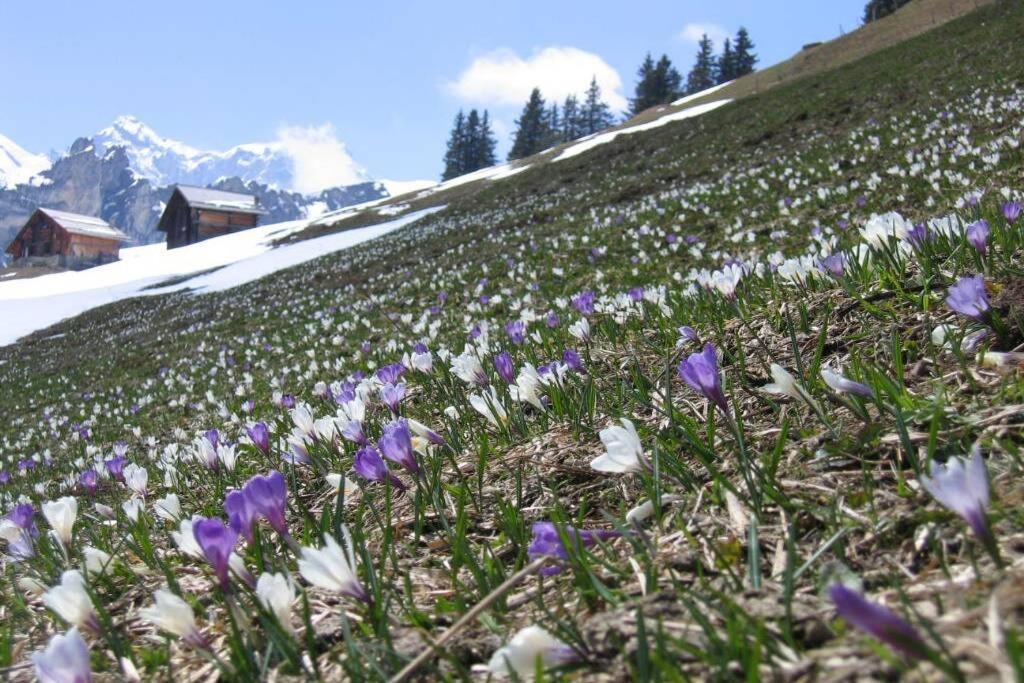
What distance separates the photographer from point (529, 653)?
119cm

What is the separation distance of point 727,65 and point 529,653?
340 ft

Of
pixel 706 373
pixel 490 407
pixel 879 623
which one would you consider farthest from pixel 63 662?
pixel 490 407

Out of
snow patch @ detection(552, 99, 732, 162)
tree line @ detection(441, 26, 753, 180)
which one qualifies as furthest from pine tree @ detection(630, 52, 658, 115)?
snow patch @ detection(552, 99, 732, 162)

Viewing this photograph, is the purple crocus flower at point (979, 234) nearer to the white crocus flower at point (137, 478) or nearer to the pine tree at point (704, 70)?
the white crocus flower at point (137, 478)

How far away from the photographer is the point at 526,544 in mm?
1916

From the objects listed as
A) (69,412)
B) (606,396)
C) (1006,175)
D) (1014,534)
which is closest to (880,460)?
(1014,534)

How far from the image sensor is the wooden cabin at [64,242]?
217ft

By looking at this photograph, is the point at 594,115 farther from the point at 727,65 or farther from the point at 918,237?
the point at 918,237

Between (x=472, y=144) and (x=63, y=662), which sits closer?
(x=63, y=662)

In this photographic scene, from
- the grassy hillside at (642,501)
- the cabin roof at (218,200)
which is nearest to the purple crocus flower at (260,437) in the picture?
the grassy hillside at (642,501)

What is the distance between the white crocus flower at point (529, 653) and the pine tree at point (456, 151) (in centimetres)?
10882

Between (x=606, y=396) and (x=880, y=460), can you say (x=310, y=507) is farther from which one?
(x=880, y=460)

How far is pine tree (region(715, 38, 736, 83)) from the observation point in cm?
8988

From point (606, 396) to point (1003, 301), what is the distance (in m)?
1.67
